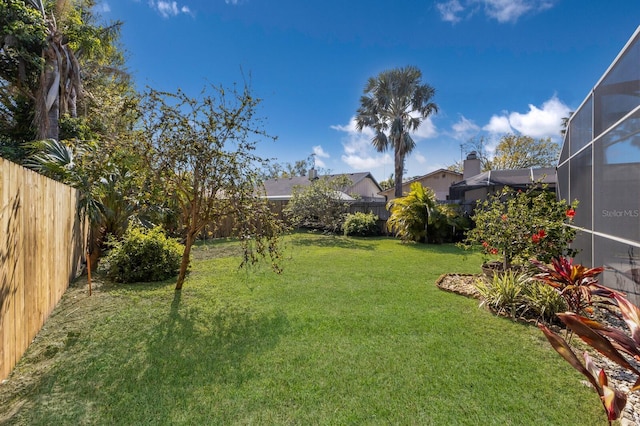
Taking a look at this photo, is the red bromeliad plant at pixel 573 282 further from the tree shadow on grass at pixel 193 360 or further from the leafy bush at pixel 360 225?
the leafy bush at pixel 360 225

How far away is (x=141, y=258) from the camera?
210 inches

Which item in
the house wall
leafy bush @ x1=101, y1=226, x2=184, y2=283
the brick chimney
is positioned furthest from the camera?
the house wall

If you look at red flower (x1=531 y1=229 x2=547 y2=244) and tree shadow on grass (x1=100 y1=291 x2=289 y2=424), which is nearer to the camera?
tree shadow on grass (x1=100 y1=291 x2=289 y2=424)

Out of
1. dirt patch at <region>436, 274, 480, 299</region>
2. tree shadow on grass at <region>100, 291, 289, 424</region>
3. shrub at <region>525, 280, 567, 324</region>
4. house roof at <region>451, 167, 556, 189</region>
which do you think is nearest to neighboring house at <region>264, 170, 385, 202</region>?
house roof at <region>451, 167, 556, 189</region>

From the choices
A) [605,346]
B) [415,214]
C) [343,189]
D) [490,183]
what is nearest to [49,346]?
[605,346]

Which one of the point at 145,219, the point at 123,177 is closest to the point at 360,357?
the point at 123,177

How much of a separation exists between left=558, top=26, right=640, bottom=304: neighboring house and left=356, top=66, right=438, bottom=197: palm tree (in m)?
12.6

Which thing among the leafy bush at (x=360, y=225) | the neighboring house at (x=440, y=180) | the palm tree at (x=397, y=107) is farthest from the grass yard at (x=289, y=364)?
the neighboring house at (x=440, y=180)

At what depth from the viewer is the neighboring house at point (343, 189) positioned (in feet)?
60.6

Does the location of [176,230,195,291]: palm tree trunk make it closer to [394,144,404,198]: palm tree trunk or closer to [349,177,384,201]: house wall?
[394,144,404,198]: palm tree trunk

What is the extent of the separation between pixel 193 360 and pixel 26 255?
194 centimetres

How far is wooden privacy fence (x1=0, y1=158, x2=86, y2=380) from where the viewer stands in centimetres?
232

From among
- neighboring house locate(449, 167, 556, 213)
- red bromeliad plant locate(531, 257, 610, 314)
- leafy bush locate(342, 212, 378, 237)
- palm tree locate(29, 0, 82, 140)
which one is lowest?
red bromeliad plant locate(531, 257, 610, 314)

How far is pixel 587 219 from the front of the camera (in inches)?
198
